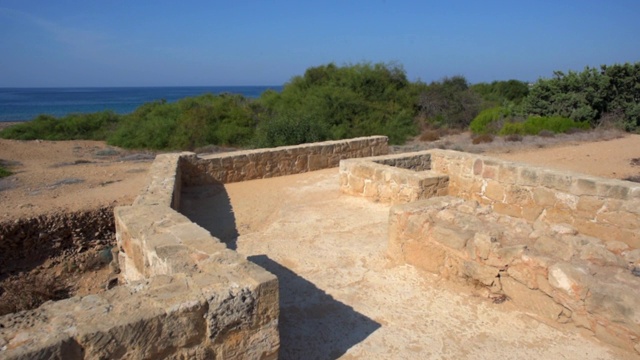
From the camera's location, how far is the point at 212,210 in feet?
23.6

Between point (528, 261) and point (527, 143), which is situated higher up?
point (528, 261)

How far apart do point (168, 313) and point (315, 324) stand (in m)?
1.62

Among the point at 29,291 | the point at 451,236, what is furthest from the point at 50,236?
the point at 451,236

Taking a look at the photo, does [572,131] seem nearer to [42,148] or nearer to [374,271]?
[374,271]

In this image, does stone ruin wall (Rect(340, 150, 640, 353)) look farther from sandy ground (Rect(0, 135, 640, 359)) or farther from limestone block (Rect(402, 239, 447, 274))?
sandy ground (Rect(0, 135, 640, 359))

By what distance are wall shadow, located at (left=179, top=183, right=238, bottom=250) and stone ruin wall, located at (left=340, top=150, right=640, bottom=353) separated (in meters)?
2.39

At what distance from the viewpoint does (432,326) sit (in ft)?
11.7

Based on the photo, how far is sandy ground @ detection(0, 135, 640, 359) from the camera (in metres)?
3.31

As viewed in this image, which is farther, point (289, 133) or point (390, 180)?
point (289, 133)

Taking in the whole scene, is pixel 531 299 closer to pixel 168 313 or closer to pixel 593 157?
pixel 168 313

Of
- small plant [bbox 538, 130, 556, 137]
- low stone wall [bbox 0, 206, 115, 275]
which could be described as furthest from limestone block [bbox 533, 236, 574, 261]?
small plant [bbox 538, 130, 556, 137]

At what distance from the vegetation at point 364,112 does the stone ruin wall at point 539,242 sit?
973cm

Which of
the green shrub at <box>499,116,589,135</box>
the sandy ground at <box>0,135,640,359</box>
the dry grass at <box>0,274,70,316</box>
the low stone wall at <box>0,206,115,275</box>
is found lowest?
the dry grass at <box>0,274,70,316</box>

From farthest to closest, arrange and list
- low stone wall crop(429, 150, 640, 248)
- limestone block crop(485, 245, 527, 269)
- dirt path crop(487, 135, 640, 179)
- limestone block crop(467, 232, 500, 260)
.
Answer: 1. dirt path crop(487, 135, 640, 179)
2. low stone wall crop(429, 150, 640, 248)
3. limestone block crop(467, 232, 500, 260)
4. limestone block crop(485, 245, 527, 269)
